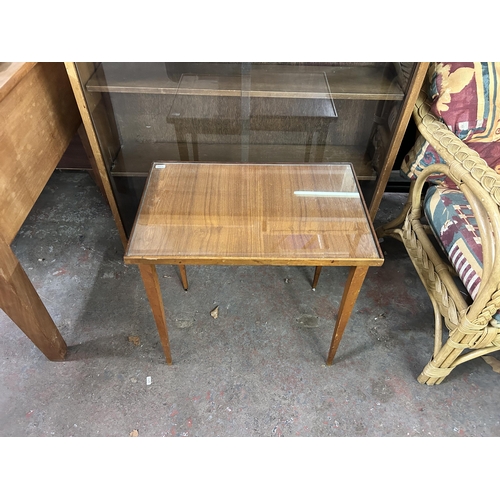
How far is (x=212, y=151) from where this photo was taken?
1.53 m

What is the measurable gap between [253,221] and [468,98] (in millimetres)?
760

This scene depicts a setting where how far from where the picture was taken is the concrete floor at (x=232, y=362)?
1.11m

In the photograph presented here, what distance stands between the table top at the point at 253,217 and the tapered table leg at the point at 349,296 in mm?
44

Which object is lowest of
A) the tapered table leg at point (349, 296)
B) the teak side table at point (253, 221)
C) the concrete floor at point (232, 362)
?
the concrete floor at point (232, 362)

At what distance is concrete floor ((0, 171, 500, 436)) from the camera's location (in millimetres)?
1108

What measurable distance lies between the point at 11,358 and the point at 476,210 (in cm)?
144

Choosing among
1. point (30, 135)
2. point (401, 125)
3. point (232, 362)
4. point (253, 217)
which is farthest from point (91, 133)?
point (401, 125)

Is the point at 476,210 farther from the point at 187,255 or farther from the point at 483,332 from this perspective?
the point at 187,255

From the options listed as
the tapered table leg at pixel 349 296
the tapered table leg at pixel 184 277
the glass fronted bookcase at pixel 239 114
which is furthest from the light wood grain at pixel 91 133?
the tapered table leg at pixel 349 296

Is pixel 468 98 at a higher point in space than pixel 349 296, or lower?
higher

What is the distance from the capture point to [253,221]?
971 mm

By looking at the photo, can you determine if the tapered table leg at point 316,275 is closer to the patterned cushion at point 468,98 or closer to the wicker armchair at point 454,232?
the wicker armchair at point 454,232

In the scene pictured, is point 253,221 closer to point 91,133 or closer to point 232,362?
point 232,362

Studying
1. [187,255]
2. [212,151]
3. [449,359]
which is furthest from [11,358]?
[449,359]
